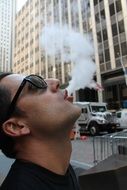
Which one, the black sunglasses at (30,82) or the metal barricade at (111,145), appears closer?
the black sunglasses at (30,82)

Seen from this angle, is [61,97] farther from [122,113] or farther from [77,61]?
[77,61]

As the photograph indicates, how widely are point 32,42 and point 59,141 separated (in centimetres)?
5682

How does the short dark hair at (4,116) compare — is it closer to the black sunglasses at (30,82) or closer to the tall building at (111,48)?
the black sunglasses at (30,82)

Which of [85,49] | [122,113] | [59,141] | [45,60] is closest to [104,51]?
[85,49]

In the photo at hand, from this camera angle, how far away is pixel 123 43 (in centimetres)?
2931

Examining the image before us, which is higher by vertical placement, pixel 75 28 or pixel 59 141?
pixel 75 28

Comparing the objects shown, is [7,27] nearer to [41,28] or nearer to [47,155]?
[41,28]

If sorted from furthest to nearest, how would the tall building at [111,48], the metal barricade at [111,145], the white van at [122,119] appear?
1. the tall building at [111,48]
2. the white van at [122,119]
3. the metal barricade at [111,145]

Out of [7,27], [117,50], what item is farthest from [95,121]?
[7,27]

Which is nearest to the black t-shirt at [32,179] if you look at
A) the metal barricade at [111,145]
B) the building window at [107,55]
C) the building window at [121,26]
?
the metal barricade at [111,145]

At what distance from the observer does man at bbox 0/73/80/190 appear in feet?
3.68

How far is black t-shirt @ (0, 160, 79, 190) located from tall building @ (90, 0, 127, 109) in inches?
1093

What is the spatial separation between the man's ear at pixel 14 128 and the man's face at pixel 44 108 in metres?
0.03

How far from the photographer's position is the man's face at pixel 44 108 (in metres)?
1.17
